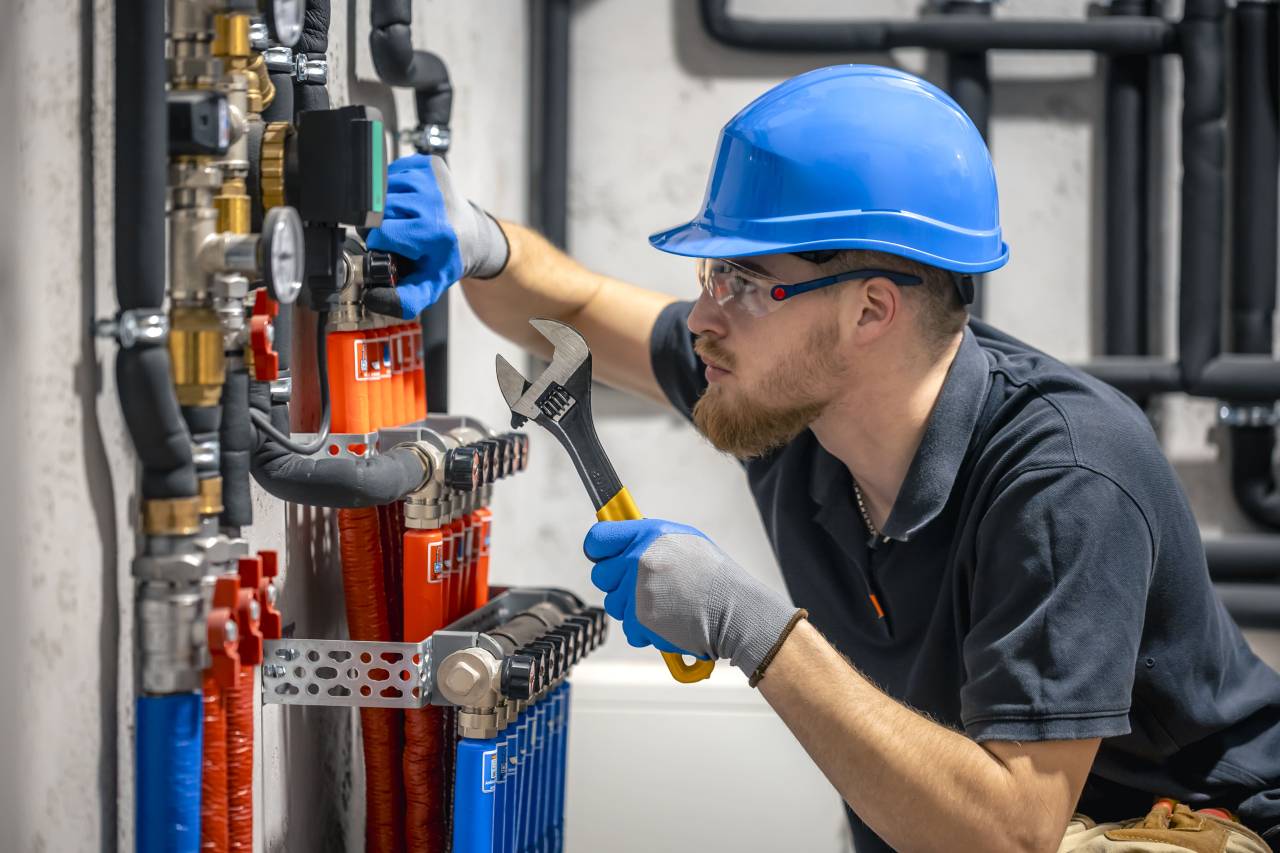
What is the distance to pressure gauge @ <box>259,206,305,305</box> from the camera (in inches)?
30.3

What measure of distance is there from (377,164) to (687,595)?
39 cm

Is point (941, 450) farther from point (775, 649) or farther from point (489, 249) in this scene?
point (489, 249)

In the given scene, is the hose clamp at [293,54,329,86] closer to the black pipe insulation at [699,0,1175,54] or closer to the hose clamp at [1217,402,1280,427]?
the black pipe insulation at [699,0,1175,54]

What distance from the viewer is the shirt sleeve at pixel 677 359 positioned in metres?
1.41

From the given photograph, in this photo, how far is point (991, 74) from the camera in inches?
80.9

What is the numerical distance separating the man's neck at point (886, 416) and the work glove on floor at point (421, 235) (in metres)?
0.38

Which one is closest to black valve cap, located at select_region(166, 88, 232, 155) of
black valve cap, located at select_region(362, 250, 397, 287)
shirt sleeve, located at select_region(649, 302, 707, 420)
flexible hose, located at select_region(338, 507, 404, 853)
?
black valve cap, located at select_region(362, 250, 397, 287)

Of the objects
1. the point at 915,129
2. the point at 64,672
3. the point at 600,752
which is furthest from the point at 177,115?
the point at 600,752

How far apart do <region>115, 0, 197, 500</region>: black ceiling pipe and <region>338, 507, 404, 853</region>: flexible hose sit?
0.31 meters

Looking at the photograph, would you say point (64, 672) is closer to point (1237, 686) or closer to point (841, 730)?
point (841, 730)

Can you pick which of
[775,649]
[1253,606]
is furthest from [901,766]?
[1253,606]

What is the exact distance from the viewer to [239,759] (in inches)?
32.7

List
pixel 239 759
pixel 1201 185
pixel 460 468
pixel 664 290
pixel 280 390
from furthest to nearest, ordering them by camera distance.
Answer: pixel 664 290 → pixel 1201 185 → pixel 460 468 → pixel 280 390 → pixel 239 759

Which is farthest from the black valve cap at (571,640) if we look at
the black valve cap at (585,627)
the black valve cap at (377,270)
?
the black valve cap at (377,270)
